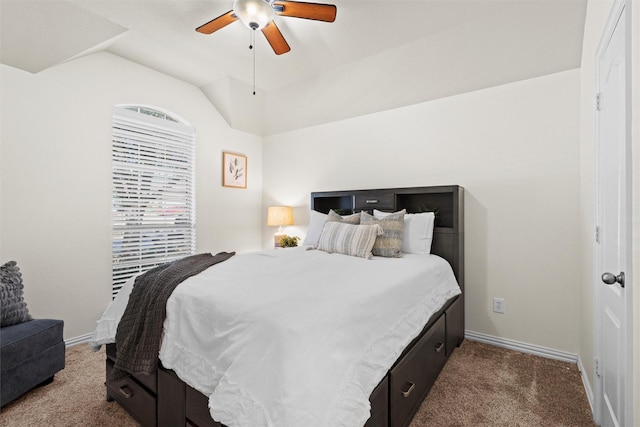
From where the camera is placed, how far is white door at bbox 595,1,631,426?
1.24m

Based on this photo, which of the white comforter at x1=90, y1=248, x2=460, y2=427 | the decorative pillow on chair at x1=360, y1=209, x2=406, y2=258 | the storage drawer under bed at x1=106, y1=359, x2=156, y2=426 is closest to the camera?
the white comforter at x1=90, y1=248, x2=460, y2=427

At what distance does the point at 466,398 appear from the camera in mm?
1973

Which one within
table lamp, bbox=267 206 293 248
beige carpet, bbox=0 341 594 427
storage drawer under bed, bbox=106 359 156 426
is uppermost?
table lamp, bbox=267 206 293 248

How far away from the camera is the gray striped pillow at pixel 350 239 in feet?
8.31

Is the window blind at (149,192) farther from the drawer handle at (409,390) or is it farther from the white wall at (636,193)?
the white wall at (636,193)

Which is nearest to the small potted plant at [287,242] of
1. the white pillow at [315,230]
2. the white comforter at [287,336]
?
the white pillow at [315,230]

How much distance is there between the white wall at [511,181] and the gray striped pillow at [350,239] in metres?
1.00

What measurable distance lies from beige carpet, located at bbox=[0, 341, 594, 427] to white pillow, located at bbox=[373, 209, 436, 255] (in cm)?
94

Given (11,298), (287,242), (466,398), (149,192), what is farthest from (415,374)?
(149,192)

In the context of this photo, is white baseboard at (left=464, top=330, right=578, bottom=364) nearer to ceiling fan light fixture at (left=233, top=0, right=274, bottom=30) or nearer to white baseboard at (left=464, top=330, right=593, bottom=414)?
white baseboard at (left=464, top=330, right=593, bottom=414)

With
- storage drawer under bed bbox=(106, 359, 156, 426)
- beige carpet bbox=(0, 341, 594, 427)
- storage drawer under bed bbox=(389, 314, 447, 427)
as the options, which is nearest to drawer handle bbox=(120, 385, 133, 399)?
storage drawer under bed bbox=(106, 359, 156, 426)

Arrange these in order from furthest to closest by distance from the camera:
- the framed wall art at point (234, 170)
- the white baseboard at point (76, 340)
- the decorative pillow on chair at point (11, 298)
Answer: the framed wall art at point (234, 170) < the white baseboard at point (76, 340) < the decorative pillow on chair at point (11, 298)

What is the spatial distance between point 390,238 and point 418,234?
34 cm

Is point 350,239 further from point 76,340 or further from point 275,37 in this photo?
point 76,340
